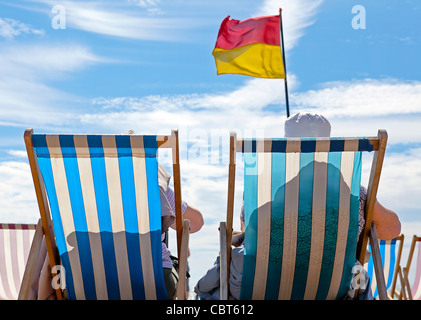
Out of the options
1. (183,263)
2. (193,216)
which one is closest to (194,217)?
(193,216)

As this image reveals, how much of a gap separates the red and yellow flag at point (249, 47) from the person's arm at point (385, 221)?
395 cm

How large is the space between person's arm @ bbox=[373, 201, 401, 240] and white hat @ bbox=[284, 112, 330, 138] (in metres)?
0.53

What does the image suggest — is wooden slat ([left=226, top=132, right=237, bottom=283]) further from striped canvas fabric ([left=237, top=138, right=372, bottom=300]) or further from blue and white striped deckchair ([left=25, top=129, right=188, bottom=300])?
blue and white striped deckchair ([left=25, top=129, right=188, bottom=300])

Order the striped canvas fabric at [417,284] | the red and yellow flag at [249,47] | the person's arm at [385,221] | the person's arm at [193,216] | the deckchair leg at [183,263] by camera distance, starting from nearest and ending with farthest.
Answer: the deckchair leg at [183,263] → the person's arm at [385,221] → the person's arm at [193,216] → the striped canvas fabric at [417,284] → the red and yellow flag at [249,47]

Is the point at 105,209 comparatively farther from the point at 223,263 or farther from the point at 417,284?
the point at 417,284

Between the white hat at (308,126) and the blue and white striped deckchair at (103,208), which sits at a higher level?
Result: the white hat at (308,126)

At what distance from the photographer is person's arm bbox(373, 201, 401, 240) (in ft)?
9.36

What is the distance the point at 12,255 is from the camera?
17.8 feet

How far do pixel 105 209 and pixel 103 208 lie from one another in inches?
0.5

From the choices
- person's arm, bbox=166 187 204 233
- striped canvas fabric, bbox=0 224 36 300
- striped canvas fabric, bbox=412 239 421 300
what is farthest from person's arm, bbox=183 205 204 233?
striped canvas fabric, bbox=412 239 421 300

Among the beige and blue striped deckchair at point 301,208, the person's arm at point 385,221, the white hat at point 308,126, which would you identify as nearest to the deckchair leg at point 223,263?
the beige and blue striped deckchair at point 301,208

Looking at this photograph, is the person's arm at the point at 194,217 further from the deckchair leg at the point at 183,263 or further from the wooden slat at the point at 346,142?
the wooden slat at the point at 346,142

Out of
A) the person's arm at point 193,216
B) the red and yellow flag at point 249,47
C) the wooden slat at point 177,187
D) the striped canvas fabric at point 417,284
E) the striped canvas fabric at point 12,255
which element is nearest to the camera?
the wooden slat at point 177,187

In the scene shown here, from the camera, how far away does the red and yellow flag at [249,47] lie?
6.65 m
